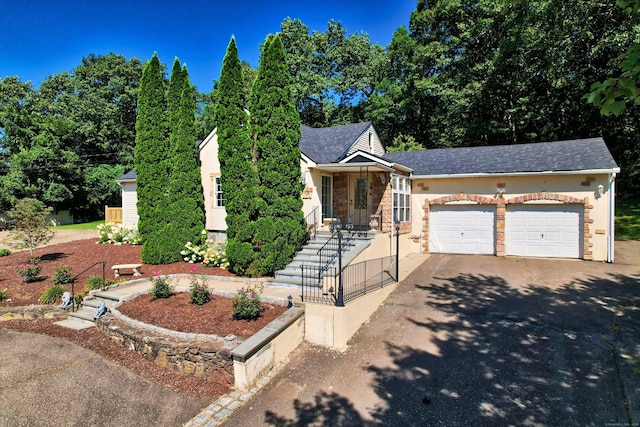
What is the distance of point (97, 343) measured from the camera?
278 inches

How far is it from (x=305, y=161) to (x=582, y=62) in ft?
66.3

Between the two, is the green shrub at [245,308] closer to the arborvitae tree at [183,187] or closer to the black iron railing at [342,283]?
→ the black iron railing at [342,283]

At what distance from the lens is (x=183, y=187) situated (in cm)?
1216

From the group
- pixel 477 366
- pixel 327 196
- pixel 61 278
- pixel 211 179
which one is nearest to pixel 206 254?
pixel 211 179

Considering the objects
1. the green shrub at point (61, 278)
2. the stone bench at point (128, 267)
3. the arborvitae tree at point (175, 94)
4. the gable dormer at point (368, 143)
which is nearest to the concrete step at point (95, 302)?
the green shrub at point (61, 278)

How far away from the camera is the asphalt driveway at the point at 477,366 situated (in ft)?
15.6

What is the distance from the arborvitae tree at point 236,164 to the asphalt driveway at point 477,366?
13.2 ft

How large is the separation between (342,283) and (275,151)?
15.0 ft

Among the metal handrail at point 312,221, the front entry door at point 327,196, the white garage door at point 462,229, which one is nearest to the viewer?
the metal handrail at point 312,221

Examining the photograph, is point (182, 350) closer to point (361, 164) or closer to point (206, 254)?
point (206, 254)

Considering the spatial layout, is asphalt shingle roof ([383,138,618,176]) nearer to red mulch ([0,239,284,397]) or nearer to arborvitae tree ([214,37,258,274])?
arborvitae tree ([214,37,258,274])

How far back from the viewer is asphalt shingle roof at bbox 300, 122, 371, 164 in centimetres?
1321

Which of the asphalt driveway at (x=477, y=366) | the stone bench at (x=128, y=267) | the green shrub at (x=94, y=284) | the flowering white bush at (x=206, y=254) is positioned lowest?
the asphalt driveway at (x=477, y=366)

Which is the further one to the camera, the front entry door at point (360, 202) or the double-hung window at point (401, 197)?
the front entry door at point (360, 202)
